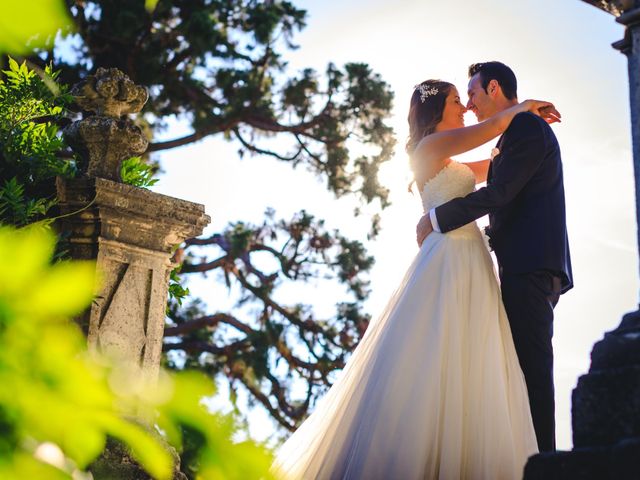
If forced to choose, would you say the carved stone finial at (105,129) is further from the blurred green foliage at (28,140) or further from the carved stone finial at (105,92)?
the blurred green foliage at (28,140)

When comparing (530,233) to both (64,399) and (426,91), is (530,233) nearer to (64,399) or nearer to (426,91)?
(426,91)

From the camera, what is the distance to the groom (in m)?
3.62

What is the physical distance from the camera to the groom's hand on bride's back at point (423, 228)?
4094 millimetres

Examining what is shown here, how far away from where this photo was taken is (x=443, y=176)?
412 centimetres

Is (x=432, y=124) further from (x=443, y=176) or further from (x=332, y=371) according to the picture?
(x=332, y=371)

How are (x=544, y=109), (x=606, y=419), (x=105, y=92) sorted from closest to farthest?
(x=606, y=419) < (x=544, y=109) < (x=105, y=92)

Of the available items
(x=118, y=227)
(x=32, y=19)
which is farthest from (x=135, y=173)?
(x=32, y=19)

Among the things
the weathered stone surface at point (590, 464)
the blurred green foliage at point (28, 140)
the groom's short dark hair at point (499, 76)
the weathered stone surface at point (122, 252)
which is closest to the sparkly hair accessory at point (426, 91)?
the groom's short dark hair at point (499, 76)

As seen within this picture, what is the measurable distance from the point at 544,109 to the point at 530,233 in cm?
76

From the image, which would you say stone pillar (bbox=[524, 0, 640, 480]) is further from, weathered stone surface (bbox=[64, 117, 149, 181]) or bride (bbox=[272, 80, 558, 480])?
weathered stone surface (bbox=[64, 117, 149, 181])

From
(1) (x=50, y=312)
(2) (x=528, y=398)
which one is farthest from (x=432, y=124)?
(1) (x=50, y=312)

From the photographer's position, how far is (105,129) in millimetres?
4375

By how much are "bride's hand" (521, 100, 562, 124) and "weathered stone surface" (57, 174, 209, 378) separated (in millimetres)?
2031

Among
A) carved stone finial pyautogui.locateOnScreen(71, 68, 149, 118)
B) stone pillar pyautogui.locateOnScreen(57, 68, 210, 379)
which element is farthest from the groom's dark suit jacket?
carved stone finial pyautogui.locateOnScreen(71, 68, 149, 118)
